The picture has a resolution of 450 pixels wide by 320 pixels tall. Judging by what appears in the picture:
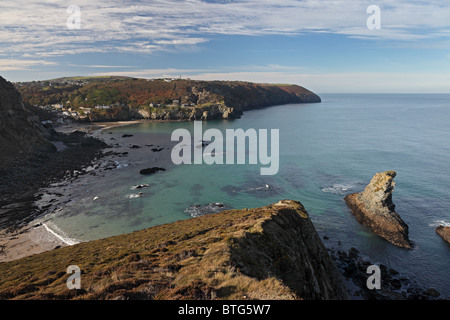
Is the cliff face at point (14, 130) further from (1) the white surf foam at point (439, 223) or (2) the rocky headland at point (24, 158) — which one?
(1) the white surf foam at point (439, 223)

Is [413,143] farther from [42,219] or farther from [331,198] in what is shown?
[42,219]

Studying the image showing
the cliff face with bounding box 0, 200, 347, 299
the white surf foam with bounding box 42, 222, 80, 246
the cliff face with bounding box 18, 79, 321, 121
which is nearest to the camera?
the cliff face with bounding box 0, 200, 347, 299

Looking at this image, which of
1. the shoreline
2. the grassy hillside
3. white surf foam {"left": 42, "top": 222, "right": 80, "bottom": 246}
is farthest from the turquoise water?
the grassy hillside

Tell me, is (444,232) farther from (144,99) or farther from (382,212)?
(144,99)

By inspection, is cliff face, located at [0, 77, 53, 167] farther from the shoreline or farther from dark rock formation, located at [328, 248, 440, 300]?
dark rock formation, located at [328, 248, 440, 300]

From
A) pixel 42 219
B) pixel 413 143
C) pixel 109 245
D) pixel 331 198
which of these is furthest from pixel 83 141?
pixel 413 143

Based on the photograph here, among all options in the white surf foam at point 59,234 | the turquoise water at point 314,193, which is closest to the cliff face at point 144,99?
the turquoise water at point 314,193
